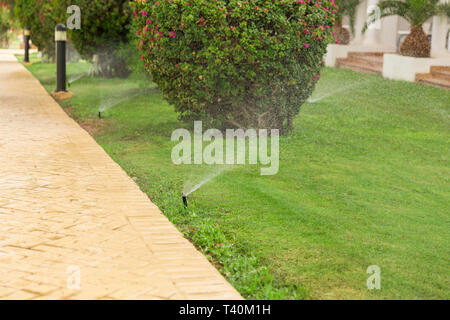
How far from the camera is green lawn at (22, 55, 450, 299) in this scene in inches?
158

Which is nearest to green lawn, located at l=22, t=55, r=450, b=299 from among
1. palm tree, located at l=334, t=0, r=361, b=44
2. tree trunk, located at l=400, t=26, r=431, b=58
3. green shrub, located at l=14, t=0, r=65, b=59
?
tree trunk, located at l=400, t=26, r=431, b=58

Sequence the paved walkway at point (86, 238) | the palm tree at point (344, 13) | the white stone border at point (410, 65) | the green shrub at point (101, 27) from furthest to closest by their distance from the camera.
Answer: the palm tree at point (344, 13) < the green shrub at point (101, 27) < the white stone border at point (410, 65) < the paved walkway at point (86, 238)

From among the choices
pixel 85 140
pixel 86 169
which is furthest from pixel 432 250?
pixel 85 140

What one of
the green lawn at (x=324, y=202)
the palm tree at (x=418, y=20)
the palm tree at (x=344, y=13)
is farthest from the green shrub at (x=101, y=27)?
the palm tree at (x=418, y=20)

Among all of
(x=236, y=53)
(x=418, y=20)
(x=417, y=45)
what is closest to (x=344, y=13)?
(x=418, y=20)

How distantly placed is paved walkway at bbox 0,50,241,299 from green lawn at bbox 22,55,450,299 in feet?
0.79

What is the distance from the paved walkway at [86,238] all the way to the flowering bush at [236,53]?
5.15 feet

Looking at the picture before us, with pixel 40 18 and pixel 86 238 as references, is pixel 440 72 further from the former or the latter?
pixel 40 18

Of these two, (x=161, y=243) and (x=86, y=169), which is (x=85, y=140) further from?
(x=161, y=243)

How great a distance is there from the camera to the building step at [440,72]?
13883 mm

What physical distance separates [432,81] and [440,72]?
73cm

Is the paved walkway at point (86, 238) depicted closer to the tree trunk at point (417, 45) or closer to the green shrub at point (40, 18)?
the tree trunk at point (417, 45)

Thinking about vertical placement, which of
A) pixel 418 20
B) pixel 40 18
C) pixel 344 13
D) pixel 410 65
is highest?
pixel 344 13

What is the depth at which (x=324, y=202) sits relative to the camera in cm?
568
